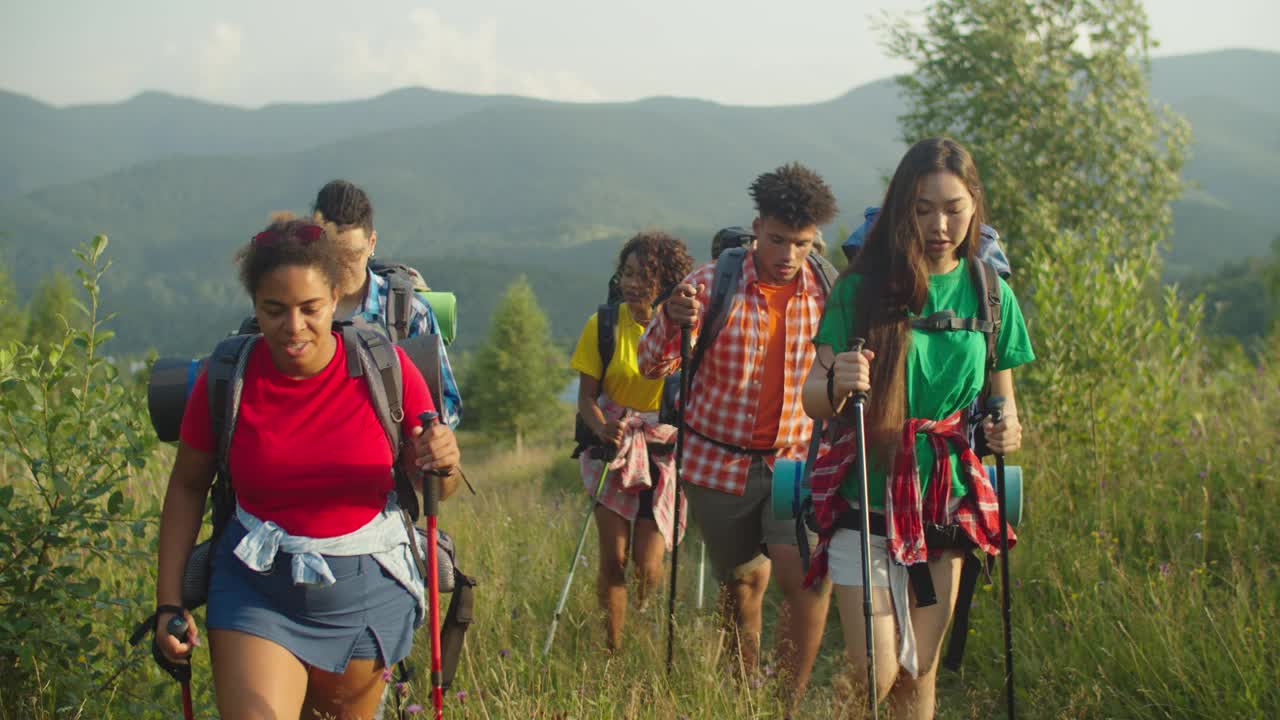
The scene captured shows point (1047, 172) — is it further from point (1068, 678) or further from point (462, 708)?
point (462, 708)

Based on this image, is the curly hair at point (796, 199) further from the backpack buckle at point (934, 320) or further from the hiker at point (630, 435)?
the hiker at point (630, 435)

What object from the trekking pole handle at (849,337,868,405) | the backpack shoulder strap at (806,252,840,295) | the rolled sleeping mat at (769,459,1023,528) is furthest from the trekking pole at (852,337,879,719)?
the backpack shoulder strap at (806,252,840,295)

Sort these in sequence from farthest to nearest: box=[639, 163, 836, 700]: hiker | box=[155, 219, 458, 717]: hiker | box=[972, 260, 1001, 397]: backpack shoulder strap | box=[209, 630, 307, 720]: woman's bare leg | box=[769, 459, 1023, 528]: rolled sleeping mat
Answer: box=[639, 163, 836, 700]: hiker, box=[769, 459, 1023, 528]: rolled sleeping mat, box=[972, 260, 1001, 397]: backpack shoulder strap, box=[155, 219, 458, 717]: hiker, box=[209, 630, 307, 720]: woman's bare leg

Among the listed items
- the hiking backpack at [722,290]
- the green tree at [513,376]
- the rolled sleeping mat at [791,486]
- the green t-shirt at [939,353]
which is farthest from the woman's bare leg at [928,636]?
A: the green tree at [513,376]

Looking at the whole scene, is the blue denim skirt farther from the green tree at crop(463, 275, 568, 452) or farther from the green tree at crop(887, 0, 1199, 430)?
the green tree at crop(463, 275, 568, 452)

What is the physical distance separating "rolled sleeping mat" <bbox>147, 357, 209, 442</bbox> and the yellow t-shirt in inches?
95.5

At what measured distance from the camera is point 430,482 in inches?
109

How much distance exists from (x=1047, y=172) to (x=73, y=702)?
48.8 ft

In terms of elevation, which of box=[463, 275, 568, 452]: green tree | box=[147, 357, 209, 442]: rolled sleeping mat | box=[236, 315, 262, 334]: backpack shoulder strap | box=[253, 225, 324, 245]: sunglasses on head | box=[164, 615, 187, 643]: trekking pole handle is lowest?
box=[463, 275, 568, 452]: green tree

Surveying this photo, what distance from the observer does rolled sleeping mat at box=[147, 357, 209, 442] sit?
2.80 m

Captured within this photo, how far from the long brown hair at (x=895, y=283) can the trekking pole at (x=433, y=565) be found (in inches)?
51.7

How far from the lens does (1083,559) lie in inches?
194

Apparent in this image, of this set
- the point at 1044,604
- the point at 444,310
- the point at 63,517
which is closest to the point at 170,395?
the point at 63,517

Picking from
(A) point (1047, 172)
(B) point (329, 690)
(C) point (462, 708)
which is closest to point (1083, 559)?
(C) point (462, 708)
